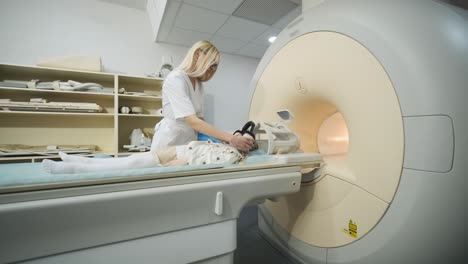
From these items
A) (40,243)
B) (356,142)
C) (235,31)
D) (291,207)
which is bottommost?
(291,207)

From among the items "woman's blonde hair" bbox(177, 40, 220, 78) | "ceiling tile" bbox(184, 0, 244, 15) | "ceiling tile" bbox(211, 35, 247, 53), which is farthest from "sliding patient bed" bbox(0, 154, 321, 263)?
"ceiling tile" bbox(211, 35, 247, 53)

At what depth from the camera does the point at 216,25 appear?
2543 mm

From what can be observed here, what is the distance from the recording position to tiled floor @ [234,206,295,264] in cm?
118

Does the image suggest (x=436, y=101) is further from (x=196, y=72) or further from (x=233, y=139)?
(x=196, y=72)

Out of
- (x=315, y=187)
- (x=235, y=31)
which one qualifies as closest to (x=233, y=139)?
(x=315, y=187)

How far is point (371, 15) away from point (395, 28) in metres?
0.13

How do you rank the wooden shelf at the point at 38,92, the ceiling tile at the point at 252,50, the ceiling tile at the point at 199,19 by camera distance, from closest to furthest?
1. the wooden shelf at the point at 38,92
2. the ceiling tile at the point at 199,19
3. the ceiling tile at the point at 252,50

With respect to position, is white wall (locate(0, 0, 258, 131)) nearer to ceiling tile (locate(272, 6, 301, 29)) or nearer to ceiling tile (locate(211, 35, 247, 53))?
ceiling tile (locate(211, 35, 247, 53))

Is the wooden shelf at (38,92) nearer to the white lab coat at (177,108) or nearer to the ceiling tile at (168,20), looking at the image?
the ceiling tile at (168,20)

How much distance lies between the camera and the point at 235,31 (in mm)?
2750

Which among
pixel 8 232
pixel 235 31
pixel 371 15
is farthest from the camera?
pixel 235 31

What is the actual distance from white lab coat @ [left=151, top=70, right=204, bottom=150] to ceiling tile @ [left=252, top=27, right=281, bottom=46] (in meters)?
1.83

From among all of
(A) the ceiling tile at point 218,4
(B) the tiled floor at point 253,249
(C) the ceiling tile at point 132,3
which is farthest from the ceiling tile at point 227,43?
(B) the tiled floor at point 253,249

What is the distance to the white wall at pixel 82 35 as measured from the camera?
229 centimetres
